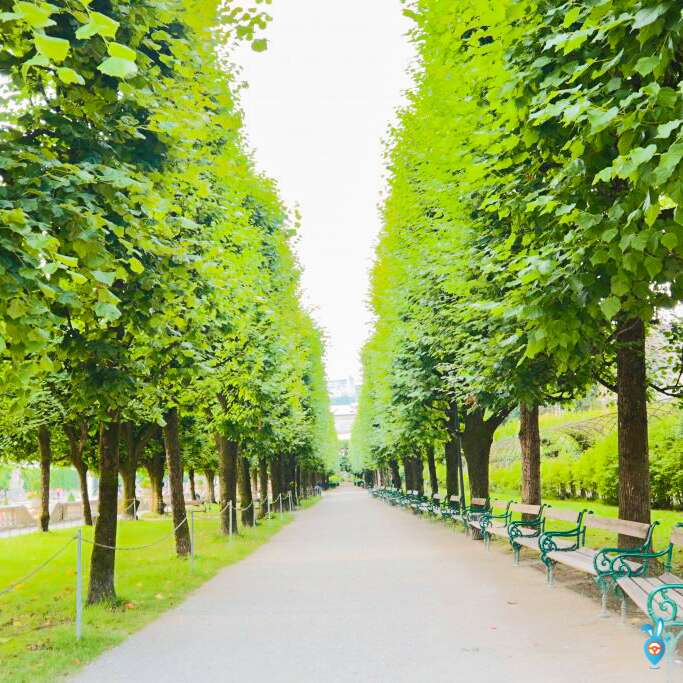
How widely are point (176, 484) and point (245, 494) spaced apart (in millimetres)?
11412

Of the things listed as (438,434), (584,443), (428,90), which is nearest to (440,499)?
(438,434)

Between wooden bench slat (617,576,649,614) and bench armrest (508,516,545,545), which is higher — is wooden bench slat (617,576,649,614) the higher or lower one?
Result: the higher one

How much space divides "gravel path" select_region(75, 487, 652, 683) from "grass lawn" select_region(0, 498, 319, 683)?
0.34 metres

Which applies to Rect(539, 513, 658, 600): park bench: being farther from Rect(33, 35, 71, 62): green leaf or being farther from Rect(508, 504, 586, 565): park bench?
Rect(33, 35, 71, 62): green leaf

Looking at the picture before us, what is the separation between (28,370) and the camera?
5770 mm

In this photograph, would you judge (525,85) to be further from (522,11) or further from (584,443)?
(584,443)

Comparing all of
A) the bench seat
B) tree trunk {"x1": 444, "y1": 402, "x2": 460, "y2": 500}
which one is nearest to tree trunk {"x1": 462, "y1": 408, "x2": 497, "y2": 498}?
tree trunk {"x1": 444, "y1": 402, "x2": 460, "y2": 500}

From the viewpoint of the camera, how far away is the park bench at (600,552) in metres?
8.33

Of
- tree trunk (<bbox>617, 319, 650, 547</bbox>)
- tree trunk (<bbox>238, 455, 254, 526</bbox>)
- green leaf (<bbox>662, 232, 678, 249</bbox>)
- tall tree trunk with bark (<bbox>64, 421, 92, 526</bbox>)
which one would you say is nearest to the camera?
green leaf (<bbox>662, 232, 678, 249</bbox>)

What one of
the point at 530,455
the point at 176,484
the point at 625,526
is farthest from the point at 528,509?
the point at 176,484

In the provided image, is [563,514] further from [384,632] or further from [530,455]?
[384,632]

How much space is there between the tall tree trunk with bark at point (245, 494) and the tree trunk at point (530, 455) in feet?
40.7

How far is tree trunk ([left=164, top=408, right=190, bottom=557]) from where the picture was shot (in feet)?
52.2

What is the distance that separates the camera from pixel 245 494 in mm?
27328
